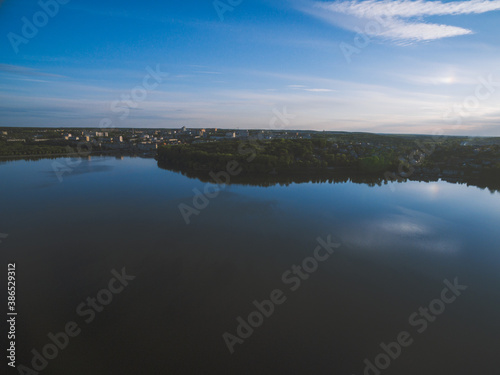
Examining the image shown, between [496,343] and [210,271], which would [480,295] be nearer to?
[496,343]

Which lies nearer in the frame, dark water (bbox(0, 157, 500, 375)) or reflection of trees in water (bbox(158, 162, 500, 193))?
dark water (bbox(0, 157, 500, 375))

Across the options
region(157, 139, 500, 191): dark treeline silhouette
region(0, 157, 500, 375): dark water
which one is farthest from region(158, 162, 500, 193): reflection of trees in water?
region(0, 157, 500, 375): dark water

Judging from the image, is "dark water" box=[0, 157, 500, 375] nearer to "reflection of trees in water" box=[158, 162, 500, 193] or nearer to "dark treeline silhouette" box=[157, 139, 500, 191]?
"reflection of trees in water" box=[158, 162, 500, 193]

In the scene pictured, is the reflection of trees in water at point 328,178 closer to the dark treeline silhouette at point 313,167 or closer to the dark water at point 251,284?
the dark treeline silhouette at point 313,167

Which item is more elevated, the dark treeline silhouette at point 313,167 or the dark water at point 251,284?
the dark treeline silhouette at point 313,167

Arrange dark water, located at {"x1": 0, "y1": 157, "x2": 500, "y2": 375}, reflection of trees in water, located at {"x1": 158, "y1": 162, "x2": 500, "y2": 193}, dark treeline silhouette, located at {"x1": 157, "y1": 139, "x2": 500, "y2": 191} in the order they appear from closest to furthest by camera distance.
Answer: dark water, located at {"x1": 0, "y1": 157, "x2": 500, "y2": 375} < reflection of trees in water, located at {"x1": 158, "y1": 162, "x2": 500, "y2": 193} < dark treeline silhouette, located at {"x1": 157, "y1": 139, "x2": 500, "y2": 191}

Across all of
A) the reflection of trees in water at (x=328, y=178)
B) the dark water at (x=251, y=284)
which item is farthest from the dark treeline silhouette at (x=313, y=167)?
the dark water at (x=251, y=284)

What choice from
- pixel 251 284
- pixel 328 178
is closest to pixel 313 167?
pixel 328 178

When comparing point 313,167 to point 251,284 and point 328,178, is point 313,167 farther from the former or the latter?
point 251,284
